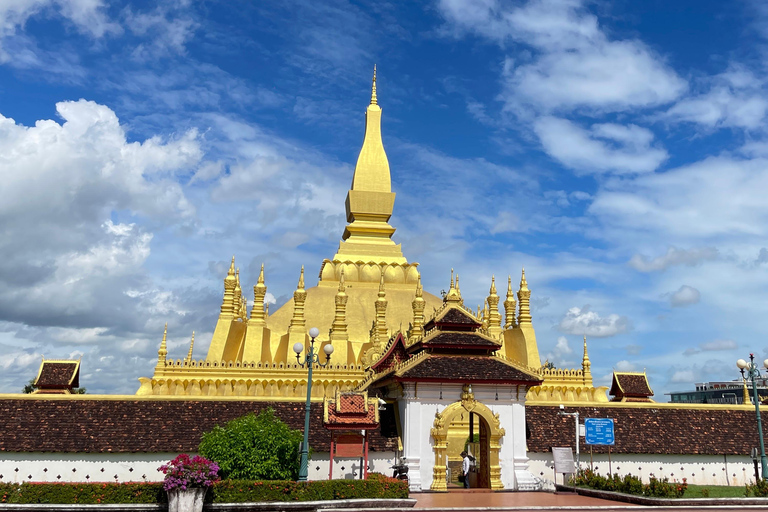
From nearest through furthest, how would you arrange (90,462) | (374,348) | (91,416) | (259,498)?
(259,498) → (90,462) → (91,416) → (374,348)

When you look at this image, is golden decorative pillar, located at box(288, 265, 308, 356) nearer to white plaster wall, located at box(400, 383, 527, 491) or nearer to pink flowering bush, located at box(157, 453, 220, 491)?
white plaster wall, located at box(400, 383, 527, 491)

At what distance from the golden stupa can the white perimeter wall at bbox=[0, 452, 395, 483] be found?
18.6 ft

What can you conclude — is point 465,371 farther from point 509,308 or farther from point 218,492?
point 509,308

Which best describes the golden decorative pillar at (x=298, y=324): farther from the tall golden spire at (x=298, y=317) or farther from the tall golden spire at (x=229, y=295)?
the tall golden spire at (x=229, y=295)

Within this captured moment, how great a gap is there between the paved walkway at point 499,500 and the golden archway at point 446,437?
0.62 m

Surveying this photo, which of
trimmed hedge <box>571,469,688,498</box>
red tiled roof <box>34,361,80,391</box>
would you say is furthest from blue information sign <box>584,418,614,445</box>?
red tiled roof <box>34,361,80,391</box>

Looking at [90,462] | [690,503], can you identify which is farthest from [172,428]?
[690,503]

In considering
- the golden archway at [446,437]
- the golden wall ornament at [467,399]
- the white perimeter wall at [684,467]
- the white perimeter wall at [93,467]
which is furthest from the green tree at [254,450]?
the white perimeter wall at [684,467]

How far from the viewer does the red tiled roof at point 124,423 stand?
946 inches

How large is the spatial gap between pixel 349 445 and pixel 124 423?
9.27 m

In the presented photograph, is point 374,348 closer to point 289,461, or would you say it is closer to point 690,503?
point 289,461

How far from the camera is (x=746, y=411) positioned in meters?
29.7

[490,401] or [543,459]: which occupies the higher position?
[490,401]

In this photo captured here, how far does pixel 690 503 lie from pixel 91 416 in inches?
864
